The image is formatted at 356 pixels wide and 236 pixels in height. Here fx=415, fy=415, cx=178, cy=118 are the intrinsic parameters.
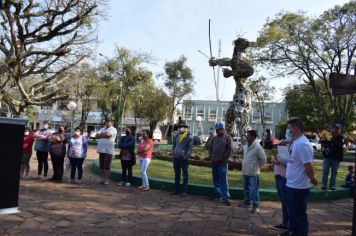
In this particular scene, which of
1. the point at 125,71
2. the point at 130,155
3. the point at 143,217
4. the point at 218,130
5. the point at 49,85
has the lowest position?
the point at 143,217

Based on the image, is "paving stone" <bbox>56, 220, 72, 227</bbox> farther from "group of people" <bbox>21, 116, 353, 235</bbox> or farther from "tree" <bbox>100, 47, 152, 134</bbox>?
"tree" <bbox>100, 47, 152, 134</bbox>

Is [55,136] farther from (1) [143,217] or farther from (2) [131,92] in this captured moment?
(2) [131,92]

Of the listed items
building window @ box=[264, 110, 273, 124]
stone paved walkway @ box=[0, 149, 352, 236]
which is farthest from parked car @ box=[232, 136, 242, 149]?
building window @ box=[264, 110, 273, 124]

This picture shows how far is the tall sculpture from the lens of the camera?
15.4 meters

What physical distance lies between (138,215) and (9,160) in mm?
3706

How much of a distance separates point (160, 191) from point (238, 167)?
441 centimetres

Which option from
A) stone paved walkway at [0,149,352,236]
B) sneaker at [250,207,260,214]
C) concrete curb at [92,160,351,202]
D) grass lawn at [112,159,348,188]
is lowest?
stone paved walkway at [0,149,352,236]

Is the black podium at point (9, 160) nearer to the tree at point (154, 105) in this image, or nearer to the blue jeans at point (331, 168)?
the blue jeans at point (331, 168)

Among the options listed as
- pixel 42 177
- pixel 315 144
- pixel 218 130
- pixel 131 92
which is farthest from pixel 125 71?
pixel 218 130

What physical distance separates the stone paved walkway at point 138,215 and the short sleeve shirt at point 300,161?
56.4 inches

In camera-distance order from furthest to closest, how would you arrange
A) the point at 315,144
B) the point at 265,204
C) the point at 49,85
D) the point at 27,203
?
the point at 315,144 → the point at 49,85 → the point at 265,204 → the point at 27,203

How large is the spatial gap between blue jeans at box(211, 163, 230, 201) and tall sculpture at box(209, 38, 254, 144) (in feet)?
20.5

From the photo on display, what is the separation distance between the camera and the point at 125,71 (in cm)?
3825

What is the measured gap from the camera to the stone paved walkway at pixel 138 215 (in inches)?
261
